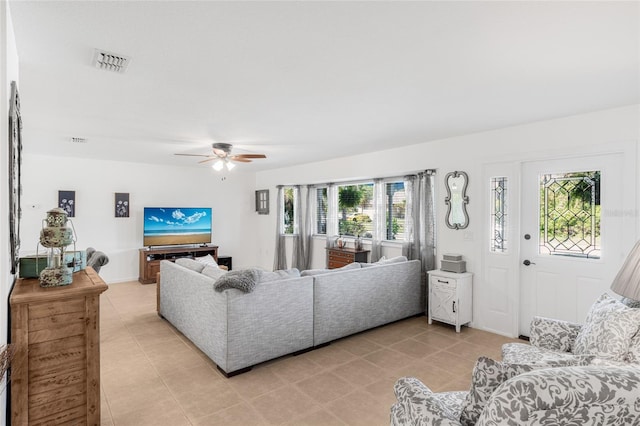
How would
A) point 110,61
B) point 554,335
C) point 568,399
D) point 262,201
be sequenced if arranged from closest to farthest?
1. point 568,399
2. point 110,61
3. point 554,335
4. point 262,201

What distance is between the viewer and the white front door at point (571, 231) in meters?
3.29

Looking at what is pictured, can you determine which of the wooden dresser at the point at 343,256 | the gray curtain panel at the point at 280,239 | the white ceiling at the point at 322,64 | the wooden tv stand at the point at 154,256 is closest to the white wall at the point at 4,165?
the white ceiling at the point at 322,64

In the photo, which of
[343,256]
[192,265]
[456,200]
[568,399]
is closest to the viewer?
[568,399]

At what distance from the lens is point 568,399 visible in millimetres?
994

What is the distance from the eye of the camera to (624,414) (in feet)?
3.35

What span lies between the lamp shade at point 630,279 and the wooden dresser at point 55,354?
3103 mm

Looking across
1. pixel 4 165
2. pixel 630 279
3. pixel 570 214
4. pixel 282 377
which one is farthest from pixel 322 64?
pixel 570 214

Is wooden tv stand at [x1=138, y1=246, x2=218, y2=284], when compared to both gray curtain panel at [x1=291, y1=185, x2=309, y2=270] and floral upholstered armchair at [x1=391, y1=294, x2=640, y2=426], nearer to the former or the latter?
gray curtain panel at [x1=291, y1=185, x2=309, y2=270]

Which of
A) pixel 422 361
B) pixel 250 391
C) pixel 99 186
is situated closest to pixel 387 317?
pixel 422 361

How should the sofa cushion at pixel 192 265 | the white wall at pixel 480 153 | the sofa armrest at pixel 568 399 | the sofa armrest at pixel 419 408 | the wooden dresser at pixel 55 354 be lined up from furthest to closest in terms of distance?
the sofa cushion at pixel 192 265, the white wall at pixel 480 153, the wooden dresser at pixel 55 354, the sofa armrest at pixel 419 408, the sofa armrest at pixel 568 399

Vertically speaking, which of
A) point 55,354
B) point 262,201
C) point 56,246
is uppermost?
point 262,201

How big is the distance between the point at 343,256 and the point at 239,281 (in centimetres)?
343

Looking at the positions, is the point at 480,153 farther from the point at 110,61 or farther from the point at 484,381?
the point at 110,61

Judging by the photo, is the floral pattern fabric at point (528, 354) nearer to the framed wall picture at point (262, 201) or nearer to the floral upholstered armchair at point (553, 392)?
the floral upholstered armchair at point (553, 392)
